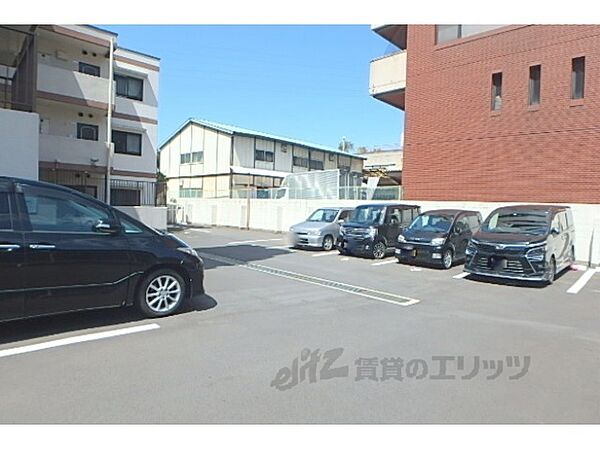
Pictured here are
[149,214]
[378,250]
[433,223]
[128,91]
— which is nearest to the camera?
[433,223]

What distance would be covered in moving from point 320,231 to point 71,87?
12246mm

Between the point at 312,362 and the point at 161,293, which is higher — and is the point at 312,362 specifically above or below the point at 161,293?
below

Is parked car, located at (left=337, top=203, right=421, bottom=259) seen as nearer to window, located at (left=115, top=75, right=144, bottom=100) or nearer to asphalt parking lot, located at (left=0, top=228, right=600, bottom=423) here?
asphalt parking lot, located at (left=0, top=228, right=600, bottom=423)

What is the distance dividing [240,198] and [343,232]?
14191mm

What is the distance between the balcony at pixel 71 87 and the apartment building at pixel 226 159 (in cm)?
1370

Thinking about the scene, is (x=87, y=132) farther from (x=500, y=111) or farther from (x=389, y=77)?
(x=500, y=111)

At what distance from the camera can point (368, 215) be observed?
1373 centimetres

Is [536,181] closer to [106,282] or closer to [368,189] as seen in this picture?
[368,189]

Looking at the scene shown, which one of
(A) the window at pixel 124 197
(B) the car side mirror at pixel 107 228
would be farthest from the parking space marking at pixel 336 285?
(A) the window at pixel 124 197

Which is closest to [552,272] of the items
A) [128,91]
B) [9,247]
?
[9,247]

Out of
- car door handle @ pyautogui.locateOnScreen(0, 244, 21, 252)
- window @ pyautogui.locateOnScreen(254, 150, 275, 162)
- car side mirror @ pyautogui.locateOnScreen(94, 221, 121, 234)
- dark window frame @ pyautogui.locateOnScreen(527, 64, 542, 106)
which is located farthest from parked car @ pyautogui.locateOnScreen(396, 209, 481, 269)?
window @ pyautogui.locateOnScreen(254, 150, 275, 162)

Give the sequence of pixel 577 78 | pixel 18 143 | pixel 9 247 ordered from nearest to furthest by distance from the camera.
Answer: pixel 9 247
pixel 18 143
pixel 577 78

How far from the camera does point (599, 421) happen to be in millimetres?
3129

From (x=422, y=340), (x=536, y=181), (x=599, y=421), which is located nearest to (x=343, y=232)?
(x=536, y=181)
